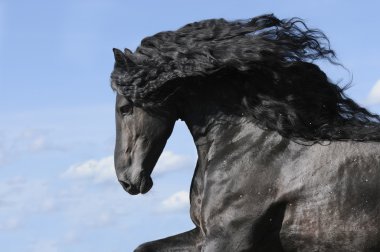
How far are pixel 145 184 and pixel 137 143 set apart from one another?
302mm

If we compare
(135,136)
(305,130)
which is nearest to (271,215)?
(305,130)

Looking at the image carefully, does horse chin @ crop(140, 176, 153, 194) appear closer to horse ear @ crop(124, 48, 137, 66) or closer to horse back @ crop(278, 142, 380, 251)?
horse ear @ crop(124, 48, 137, 66)

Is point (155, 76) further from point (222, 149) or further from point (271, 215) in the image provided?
point (271, 215)

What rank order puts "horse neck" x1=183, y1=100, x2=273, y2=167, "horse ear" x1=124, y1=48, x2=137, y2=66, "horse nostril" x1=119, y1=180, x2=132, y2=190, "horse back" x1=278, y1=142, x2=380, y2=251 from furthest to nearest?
"horse nostril" x1=119, y1=180, x2=132, y2=190
"horse ear" x1=124, y1=48, x2=137, y2=66
"horse neck" x1=183, y1=100, x2=273, y2=167
"horse back" x1=278, y1=142, x2=380, y2=251

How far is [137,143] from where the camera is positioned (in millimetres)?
7781

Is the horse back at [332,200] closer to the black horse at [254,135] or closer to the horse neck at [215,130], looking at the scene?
the black horse at [254,135]

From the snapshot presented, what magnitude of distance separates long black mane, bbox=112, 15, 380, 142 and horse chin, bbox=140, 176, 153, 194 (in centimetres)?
57

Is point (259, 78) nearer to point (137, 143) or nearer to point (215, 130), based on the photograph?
point (215, 130)

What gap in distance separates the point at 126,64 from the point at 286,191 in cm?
148

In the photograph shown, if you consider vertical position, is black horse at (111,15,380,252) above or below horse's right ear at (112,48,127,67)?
below

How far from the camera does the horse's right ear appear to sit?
7.75m

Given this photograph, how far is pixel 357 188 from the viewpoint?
729cm

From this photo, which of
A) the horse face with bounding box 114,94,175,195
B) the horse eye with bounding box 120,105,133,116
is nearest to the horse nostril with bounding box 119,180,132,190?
the horse face with bounding box 114,94,175,195

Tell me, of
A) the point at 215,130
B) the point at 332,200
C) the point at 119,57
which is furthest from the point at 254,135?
the point at 119,57
